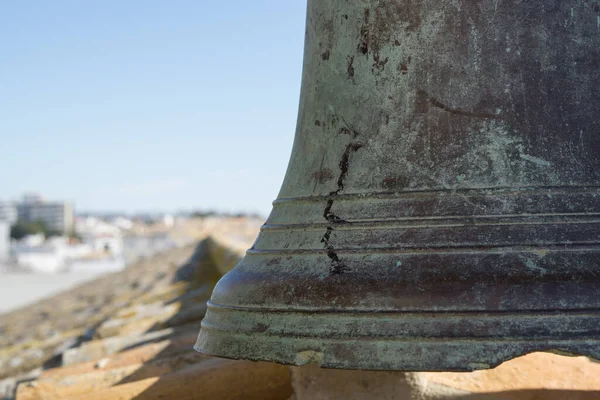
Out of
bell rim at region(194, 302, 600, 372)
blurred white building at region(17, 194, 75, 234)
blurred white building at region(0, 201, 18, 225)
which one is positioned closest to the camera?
bell rim at region(194, 302, 600, 372)

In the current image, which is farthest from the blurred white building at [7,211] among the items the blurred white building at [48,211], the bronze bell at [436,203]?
the bronze bell at [436,203]

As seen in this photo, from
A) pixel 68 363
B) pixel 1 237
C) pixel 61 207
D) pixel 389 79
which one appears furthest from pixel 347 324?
pixel 61 207

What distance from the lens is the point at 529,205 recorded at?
134 centimetres

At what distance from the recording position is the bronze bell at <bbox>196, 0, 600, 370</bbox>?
1242 millimetres

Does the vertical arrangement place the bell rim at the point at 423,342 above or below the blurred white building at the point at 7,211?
above

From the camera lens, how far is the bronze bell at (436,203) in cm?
124

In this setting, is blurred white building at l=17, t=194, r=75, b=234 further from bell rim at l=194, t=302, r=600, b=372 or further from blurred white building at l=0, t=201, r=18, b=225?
bell rim at l=194, t=302, r=600, b=372

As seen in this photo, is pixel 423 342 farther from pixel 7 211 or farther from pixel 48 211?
pixel 48 211

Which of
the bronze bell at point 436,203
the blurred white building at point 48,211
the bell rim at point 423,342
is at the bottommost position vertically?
the blurred white building at point 48,211

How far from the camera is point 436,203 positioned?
138cm

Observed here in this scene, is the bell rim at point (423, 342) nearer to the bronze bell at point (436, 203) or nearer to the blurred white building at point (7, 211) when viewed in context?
the bronze bell at point (436, 203)

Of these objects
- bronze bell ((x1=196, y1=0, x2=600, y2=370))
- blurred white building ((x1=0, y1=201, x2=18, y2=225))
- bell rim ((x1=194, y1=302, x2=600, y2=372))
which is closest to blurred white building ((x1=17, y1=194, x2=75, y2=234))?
blurred white building ((x1=0, y1=201, x2=18, y2=225))

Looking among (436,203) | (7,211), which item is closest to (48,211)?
(7,211)

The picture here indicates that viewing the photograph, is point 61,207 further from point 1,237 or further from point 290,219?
A: point 290,219
